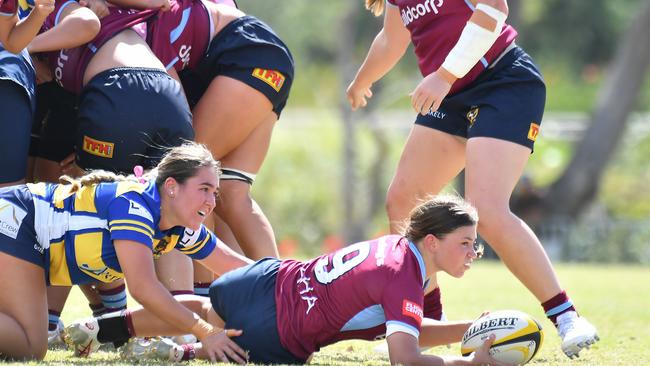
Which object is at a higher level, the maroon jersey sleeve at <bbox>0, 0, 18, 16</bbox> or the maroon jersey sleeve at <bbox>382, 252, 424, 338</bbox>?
the maroon jersey sleeve at <bbox>0, 0, 18, 16</bbox>

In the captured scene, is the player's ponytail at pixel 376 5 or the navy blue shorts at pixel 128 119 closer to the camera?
the navy blue shorts at pixel 128 119

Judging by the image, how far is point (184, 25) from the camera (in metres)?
5.46

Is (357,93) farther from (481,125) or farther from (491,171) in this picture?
(491,171)

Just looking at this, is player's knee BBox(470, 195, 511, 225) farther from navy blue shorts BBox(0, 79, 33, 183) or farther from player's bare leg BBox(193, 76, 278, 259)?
navy blue shorts BBox(0, 79, 33, 183)

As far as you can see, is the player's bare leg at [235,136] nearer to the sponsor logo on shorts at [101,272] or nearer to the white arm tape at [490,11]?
the sponsor logo on shorts at [101,272]

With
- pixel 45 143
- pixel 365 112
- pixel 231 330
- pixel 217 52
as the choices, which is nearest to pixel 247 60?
pixel 217 52

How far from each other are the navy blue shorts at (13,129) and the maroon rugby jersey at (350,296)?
132cm

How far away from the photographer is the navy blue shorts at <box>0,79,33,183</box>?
4.82 meters

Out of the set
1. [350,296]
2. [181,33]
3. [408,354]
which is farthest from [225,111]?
[408,354]

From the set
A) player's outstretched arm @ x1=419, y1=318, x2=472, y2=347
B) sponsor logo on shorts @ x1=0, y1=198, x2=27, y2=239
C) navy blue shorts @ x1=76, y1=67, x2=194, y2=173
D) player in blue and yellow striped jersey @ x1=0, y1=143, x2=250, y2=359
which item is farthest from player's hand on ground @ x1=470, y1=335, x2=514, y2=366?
sponsor logo on shorts @ x1=0, y1=198, x2=27, y2=239

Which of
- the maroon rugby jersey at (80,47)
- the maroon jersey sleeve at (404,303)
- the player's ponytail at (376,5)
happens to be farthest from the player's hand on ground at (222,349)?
the player's ponytail at (376,5)

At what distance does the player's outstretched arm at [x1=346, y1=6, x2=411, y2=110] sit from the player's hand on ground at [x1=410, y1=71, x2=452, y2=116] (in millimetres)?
897

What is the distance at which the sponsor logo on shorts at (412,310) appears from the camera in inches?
167

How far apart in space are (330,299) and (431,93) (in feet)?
3.49
